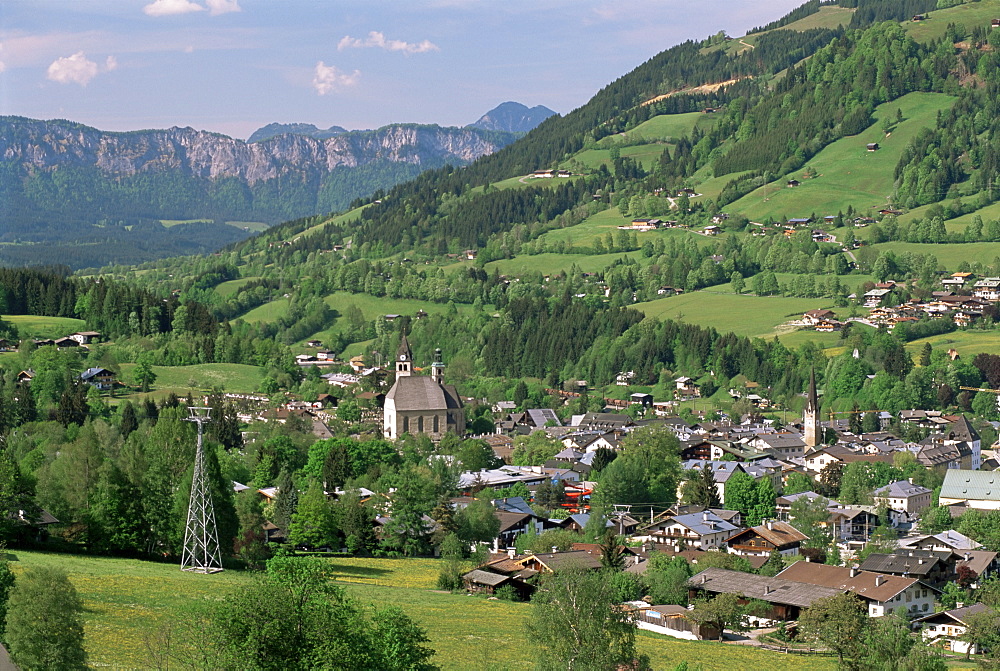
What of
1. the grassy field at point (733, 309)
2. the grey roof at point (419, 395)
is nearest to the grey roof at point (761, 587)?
the grey roof at point (419, 395)

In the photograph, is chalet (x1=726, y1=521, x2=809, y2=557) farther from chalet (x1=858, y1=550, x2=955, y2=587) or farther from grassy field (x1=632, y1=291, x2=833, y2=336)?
grassy field (x1=632, y1=291, x2=833, y2=336)

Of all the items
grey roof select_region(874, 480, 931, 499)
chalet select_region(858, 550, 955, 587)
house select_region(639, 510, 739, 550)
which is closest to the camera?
chalet select_region(858, 550, 955, 587)

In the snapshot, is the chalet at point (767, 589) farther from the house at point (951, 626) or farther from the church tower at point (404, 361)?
the church tower at point (404, 361)

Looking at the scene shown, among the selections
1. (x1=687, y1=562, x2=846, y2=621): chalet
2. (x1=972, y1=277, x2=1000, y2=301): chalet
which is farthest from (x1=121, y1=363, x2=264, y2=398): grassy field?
(x1=972, y1=277, x2=1000, y2=301): chalet

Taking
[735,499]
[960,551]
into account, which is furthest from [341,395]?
[960,551]

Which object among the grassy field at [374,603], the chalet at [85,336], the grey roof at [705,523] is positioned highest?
the chalet at [85,336]

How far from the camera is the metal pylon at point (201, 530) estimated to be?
54031 mm

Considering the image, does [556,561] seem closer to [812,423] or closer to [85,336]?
[812,423]

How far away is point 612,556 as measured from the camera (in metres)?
64.5

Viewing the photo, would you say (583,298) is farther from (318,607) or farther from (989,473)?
(318,607)

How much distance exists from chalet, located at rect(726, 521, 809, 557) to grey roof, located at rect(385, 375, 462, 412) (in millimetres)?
39429

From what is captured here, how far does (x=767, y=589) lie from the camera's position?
2312 inches

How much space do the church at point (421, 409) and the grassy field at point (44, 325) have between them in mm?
31884

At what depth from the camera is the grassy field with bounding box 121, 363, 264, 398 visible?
111312 mm
